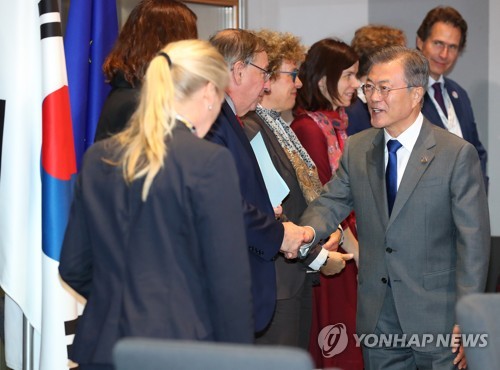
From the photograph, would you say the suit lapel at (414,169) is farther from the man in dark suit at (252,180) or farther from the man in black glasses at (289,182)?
the man in black glasses at (289,182)

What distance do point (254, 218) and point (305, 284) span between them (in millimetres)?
935

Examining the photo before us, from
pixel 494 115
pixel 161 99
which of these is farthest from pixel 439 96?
pixel 161 99

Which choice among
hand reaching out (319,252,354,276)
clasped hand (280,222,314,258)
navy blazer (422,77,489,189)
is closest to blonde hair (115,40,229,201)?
clasped hand (280,222,314,258)

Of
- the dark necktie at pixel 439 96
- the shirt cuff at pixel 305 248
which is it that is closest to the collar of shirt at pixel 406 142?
the shirt cuff at pixel 305 248

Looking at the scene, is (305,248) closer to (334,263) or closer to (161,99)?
(334,263)

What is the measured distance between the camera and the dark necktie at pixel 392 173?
3.43 m

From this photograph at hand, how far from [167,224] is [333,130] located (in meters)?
2.35

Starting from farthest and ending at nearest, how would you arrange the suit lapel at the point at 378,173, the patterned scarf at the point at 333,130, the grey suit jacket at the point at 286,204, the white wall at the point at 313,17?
the white wall at the point at 313,17
the patterned scarf at the point at 333,130
the grey suit jacket at the point at 286,204
the suit lapel at the point at 378,173

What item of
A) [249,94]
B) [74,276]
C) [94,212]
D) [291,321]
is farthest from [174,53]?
[291,321]

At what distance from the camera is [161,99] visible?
2395 millimetres

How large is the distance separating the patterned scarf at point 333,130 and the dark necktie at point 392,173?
39.0 inches

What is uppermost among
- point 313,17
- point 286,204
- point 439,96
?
point 313,17

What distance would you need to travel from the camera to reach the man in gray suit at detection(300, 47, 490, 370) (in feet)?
10.6

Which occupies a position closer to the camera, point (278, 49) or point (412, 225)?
point (412, 225)
